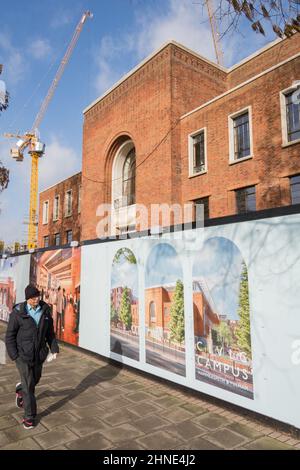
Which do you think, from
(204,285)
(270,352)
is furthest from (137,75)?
(270,352)

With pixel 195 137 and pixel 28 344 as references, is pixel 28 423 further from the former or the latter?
pixel 195 137

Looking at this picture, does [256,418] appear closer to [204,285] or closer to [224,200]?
[204,285]

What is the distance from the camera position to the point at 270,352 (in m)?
4.06

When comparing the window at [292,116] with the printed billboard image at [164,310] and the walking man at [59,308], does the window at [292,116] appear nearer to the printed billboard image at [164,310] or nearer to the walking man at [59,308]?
the printed billboard image at [164,310]

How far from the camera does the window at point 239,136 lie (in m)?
15.3

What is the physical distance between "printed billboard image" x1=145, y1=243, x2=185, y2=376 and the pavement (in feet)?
1.44

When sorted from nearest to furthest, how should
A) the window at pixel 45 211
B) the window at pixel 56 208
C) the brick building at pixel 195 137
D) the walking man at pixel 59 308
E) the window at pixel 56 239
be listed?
1. the walking man at pixel 59 308
2. the brick building at pixel 195 137
3. the window at pixel 56 239
4. the window at pixel 56 208
5. the window at pixel 45 211

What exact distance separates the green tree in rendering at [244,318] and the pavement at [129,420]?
33.3 inches

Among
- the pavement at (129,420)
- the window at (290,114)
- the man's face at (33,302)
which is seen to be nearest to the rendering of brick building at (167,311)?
the pavement at (129,420)

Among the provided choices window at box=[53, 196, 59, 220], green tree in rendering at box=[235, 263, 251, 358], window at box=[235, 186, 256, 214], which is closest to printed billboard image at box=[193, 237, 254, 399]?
green tree in rendering at box=[235, 263, 251, 358]

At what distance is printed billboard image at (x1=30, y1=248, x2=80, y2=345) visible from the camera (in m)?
8.59

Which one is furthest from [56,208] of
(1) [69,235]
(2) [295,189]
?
(2) [295,189]

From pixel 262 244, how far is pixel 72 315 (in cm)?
588

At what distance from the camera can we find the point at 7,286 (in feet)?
42.6
